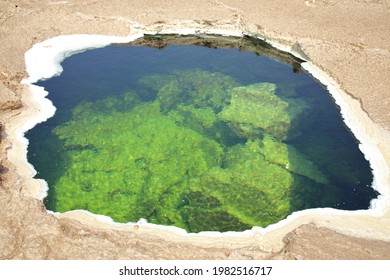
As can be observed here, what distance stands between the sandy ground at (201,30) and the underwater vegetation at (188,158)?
3.15 ft

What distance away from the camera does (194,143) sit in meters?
11.0

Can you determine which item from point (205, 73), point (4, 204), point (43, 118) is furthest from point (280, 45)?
point (4, 204)

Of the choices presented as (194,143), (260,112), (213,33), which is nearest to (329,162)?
(260,112)

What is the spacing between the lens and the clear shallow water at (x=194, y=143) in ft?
29.3

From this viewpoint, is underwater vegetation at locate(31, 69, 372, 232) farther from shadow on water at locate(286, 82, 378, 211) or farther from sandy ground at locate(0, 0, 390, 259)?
sandy ground at locate(0, 0, 390, 259)

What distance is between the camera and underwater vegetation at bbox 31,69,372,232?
881 cm

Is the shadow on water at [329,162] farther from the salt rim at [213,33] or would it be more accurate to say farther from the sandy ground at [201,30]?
the sandy ground at [201,30]

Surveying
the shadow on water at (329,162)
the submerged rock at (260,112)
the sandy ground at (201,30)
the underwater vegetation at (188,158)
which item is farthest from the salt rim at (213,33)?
the submerged rock at (260,112)

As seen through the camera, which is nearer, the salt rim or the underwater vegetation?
the salt rim

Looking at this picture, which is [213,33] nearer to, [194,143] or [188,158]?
[194,143]

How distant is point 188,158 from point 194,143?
0.75 m

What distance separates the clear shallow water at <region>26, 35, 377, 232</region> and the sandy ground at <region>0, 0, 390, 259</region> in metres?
0.80

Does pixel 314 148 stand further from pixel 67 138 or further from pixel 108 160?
pixel 67 138

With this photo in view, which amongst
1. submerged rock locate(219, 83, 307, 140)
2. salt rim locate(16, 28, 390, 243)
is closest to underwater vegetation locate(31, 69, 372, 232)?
submerged rock locate(219, 83, 307, 140)
